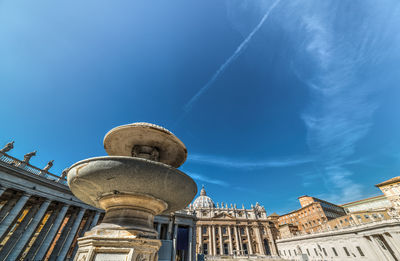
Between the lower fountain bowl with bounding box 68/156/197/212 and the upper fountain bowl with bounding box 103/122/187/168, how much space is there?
1074 millimetres

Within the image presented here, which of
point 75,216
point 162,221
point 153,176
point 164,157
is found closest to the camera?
point 153,176

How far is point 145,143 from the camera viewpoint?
3.99 m

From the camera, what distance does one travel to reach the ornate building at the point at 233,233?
56219 millimetres

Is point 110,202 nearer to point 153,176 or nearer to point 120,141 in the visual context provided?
point 153,176

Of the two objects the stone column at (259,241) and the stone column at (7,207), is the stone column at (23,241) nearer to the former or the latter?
the stone column at (7,207)

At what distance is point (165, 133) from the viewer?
3.68m

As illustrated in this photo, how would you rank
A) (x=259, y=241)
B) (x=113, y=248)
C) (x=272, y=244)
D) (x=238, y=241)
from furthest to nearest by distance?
1. (x=272, y=244)
2. (x=259, y=241)
3. (x=238, y=241)
4. (x=113, y=248)

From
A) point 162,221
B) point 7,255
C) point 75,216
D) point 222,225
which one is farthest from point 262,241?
point 7,255

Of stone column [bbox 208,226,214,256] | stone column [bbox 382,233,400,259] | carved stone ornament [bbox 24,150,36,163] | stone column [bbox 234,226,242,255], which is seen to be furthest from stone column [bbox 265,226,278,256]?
carved stone ornament [bbox 24,150,36,163]

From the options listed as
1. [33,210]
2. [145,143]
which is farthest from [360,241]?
[33,210]

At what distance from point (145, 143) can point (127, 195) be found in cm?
133

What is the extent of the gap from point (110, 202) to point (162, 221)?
981 inches

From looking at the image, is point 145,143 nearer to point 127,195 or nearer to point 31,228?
point 127,195

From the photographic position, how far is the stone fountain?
8.41 feet
